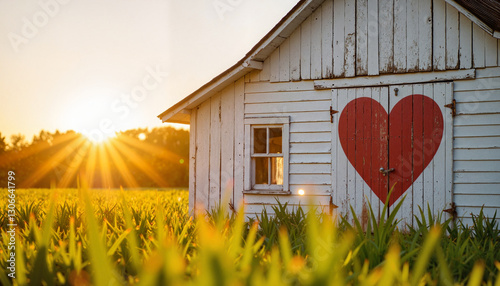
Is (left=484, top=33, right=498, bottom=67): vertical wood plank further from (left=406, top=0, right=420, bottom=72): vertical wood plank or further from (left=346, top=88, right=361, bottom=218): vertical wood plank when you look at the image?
(left=346, top=88, right=361, bottom=218): vertical wood plank

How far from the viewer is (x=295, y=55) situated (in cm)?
981

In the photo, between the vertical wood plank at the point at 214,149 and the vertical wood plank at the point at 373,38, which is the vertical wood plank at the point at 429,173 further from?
the vertical wood plank at the point at 214,149

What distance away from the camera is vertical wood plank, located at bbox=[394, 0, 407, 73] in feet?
29.7

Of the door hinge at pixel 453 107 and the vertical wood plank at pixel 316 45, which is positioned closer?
the door hinge at pixel 453 107

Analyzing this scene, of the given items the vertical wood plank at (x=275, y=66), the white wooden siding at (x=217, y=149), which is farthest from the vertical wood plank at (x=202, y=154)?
the vertical wood plank at (x=275, y=66)

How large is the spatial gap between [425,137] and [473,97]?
1020mm

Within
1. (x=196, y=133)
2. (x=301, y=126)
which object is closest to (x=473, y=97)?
(x=301, y=126)

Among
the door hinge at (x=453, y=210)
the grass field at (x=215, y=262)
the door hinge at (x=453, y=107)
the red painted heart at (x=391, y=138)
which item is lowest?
the door hinge at (x=453, y=210)

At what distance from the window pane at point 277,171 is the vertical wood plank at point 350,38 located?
7.13 ft

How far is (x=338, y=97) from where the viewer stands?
9469mm

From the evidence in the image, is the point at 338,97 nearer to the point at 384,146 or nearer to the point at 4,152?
the point at 384,146

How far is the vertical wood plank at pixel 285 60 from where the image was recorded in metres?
9.86

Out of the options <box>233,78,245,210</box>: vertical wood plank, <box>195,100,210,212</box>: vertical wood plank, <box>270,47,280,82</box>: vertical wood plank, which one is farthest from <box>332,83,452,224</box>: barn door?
<box>195,100,210,212</box>: vertical wood plank

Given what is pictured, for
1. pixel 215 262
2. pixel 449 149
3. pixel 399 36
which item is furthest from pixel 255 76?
pixel 215 262
